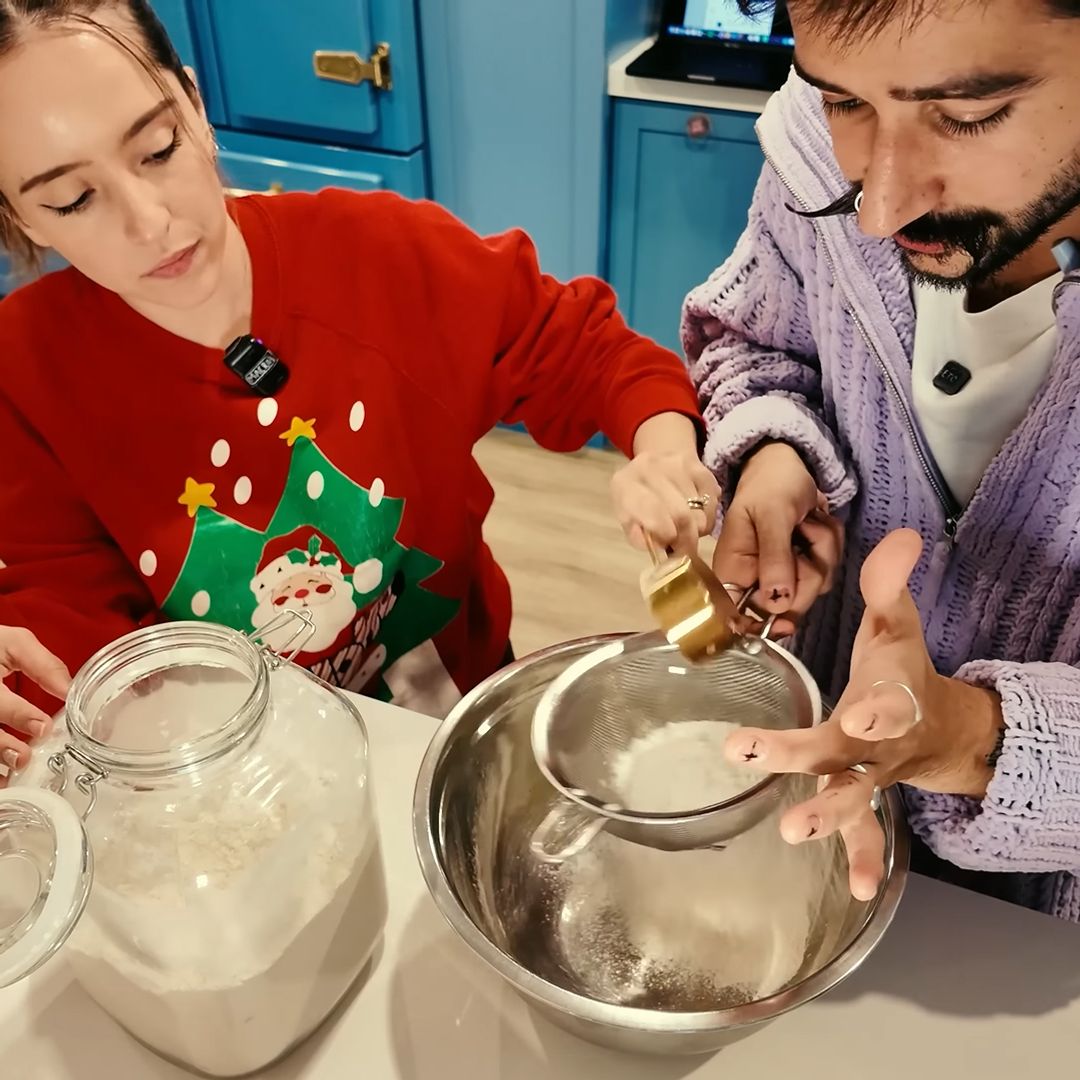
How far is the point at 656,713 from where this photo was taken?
0.84 meters

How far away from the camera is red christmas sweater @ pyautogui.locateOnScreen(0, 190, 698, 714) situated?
36.6 inches

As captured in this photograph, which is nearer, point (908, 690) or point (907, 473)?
point (908, 690)

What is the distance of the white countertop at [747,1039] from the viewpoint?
2.16 feet

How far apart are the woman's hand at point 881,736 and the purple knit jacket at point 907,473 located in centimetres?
3

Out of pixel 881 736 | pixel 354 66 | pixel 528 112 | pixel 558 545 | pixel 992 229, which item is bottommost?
pixel 558 545

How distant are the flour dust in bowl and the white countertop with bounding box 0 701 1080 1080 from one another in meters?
0.04

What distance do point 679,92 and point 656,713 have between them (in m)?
1.72

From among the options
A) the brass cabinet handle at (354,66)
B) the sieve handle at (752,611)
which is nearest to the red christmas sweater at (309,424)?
the sieve handle at (752,611)

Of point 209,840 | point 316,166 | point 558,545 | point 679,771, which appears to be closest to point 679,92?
point 316,166

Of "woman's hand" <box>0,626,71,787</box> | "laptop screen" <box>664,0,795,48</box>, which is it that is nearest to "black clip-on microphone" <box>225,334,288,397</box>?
"woman's hand" <box>0,626,71,787</box>

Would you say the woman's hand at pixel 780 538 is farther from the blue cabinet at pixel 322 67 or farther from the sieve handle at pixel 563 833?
the blue cabinet at pixel 322 67

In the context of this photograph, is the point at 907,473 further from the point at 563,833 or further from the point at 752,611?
the point at 563,833

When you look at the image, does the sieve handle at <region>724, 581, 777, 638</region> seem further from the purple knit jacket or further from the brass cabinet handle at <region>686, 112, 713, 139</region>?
the brass cabinet handle at <region>686, 112, 713, 139</region>

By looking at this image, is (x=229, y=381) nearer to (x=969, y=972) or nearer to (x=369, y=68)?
(x=969, y=972)
